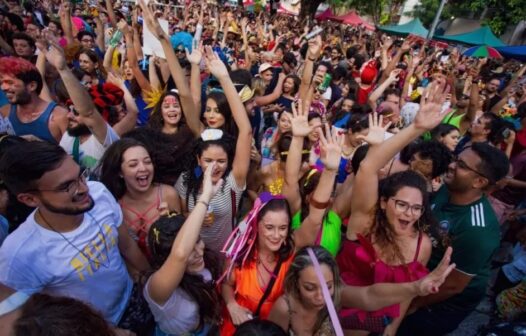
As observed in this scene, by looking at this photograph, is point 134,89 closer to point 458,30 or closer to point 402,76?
point 402,76

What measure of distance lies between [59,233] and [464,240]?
2.35 meters

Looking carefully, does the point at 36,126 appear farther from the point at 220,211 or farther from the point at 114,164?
the point at 220,211

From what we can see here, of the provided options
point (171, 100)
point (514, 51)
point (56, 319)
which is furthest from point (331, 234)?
point (514, 51)

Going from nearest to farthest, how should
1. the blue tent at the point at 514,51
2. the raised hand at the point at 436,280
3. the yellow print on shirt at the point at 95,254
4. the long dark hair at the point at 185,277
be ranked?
the raised hand at the point at 436,280 → the yellow print on shirt at the point at 95,254 → the long dark hair at the point at 185,277 → the blue tent at the point at 514,51

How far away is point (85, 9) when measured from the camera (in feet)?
36.6

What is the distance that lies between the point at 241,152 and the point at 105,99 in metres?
1.74

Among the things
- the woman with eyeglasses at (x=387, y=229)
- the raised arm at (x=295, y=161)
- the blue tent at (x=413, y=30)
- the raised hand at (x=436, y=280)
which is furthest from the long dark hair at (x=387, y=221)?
the blue tent at (x=413, y=30)

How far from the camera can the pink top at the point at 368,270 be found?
1916 mm

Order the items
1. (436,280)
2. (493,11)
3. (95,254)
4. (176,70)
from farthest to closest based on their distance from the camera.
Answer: (493,11) < (176,70) < (95,254) < (436,280)

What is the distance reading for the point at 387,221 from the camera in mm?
2113

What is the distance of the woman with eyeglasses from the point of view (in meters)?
1.97

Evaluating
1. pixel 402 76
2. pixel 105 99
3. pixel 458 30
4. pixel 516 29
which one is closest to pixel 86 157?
pixel 105 99

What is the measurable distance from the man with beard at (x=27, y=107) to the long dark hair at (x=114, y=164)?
2.81ft

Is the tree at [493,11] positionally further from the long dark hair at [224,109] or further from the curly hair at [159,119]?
the curly hair at [159,119]
